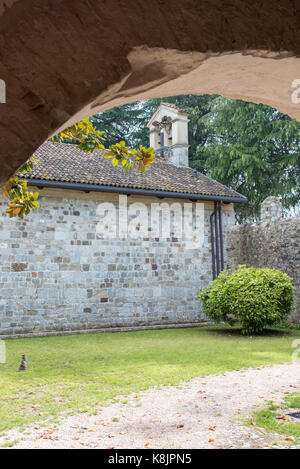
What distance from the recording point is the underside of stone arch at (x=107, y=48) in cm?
113

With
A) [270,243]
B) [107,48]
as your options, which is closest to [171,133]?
[270,243]

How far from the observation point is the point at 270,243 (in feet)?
43.4

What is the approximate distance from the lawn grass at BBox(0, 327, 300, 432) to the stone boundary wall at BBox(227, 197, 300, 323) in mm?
2126

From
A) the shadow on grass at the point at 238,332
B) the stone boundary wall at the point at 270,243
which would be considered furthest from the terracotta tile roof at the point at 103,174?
the shadow on grass at the point at 238,332

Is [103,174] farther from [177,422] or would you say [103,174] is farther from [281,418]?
[281,418]

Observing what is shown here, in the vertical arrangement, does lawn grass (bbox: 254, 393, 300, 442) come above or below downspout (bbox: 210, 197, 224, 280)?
below

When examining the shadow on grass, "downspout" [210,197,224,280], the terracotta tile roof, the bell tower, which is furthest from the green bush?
the bell tower

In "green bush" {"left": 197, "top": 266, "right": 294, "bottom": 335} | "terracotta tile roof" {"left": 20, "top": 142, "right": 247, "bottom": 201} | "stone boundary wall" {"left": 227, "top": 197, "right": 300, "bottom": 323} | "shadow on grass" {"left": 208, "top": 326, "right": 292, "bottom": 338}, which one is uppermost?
"terracotta tile roof" {"left": 20, "top": 142, "right": 247, "bottom": 201}

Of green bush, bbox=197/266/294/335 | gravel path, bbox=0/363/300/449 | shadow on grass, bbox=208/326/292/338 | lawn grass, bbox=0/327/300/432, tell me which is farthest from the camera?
shadow on grass, bbox=208/326/292/338

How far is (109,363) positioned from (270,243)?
7813 mm

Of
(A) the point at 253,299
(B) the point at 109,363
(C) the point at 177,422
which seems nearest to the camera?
(C) the point at 177,422

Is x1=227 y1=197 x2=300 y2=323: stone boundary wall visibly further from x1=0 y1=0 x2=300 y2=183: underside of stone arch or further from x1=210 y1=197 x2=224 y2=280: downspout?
x1=0 y1=0 x2=300 y2=183: underside of stone arch

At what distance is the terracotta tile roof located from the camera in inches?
465
